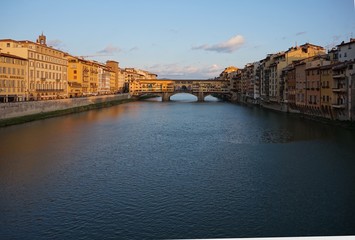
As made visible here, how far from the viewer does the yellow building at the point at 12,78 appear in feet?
66.3

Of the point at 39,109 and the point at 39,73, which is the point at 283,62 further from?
the point at 39,73

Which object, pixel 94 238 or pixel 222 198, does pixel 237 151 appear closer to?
pixel 222 198

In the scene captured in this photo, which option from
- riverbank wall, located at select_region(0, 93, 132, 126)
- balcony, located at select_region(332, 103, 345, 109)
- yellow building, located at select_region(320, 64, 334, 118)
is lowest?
riverbank wall, located at select_region(0, 93, 132, 126)

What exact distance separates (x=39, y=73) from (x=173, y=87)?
2644 cm

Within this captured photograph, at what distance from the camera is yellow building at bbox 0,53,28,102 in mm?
20219

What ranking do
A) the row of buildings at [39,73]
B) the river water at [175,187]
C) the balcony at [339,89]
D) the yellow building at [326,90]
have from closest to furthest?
the river water at [175,187] → the balcony at [339,89] → the yellow building at [326,90] → the row of buildings at [39,73]

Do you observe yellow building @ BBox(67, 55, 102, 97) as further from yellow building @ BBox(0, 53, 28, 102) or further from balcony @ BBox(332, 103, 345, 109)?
balcony @ BBox(332, 103, 345, 109)

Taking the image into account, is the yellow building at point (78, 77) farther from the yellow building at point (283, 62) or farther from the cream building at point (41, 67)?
the yellow building at point (283, 62)

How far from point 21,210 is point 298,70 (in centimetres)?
1877

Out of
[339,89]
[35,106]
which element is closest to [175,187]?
[339,89]

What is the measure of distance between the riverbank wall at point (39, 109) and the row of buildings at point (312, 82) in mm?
12914

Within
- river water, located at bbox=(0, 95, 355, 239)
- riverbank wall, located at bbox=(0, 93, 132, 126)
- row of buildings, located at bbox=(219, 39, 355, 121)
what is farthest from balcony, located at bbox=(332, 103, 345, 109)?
riverbank wall, located at bbox=(0, 93, 132, 126)

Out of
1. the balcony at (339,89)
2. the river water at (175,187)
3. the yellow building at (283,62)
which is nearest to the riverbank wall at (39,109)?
the river water at (175,187)

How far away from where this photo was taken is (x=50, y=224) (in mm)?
5883
